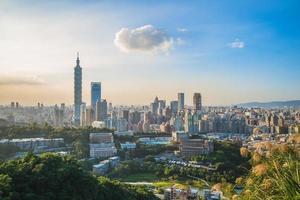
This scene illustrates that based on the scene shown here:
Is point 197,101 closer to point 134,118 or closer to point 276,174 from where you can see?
point 134,118

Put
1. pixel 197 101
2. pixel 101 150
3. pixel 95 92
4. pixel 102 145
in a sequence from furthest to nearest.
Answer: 1. pixel 95 92
2. pixel 197 101
3. pixel 102 145
4. pixel 101 150

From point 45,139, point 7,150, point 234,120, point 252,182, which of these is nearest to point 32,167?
point 252,182

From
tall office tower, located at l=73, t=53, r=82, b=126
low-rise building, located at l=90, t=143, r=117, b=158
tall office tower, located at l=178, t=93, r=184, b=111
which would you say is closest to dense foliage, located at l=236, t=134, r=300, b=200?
low-rise building, located at l=90, t=143, r=117, b=158

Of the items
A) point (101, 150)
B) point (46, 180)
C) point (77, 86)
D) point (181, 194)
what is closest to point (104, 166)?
point (101, 150)

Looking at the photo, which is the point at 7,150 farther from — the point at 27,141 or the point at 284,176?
the point at 284,176

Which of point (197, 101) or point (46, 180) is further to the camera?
point (197, 101)

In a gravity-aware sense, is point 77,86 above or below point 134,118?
above

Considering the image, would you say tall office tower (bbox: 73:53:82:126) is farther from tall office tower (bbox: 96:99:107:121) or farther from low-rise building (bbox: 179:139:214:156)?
low-rise building (bbox: 179:139:214:156)
